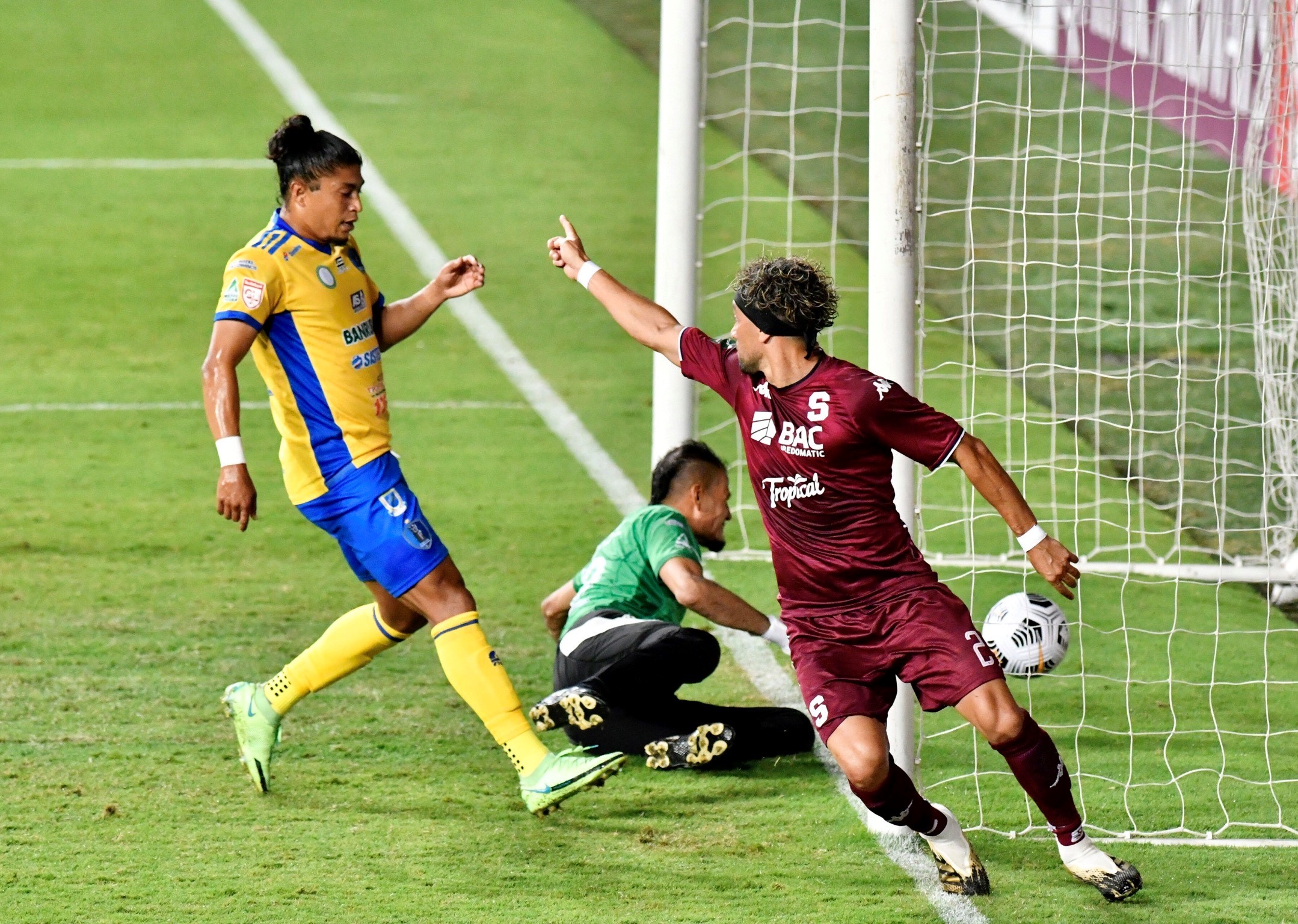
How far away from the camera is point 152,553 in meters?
7.27

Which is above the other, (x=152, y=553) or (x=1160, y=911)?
(x=152, y=553)

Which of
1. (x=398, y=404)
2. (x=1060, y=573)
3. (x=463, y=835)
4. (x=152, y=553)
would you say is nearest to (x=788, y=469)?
(x=1060, y=573)

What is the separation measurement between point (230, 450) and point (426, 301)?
0.81 meters

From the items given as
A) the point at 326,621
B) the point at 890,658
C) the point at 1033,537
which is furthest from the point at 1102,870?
the point at 326,621

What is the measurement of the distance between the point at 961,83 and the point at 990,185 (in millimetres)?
3264

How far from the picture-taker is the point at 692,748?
5188 mm

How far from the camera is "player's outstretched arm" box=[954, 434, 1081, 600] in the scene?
4.13 metres

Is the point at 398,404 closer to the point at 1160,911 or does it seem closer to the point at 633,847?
the point at 633,847

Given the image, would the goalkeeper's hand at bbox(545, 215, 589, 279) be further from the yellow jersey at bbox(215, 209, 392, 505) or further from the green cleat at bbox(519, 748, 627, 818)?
the green cleat at bbox(519, 748, 627, 818)

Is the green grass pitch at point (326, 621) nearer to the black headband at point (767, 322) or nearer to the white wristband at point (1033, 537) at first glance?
the white wristband at point (1033, 537)

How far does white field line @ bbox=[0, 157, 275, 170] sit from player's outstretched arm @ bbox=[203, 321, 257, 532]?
10091 mm

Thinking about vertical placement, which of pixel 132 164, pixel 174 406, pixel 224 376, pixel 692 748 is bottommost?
pixel 692 748

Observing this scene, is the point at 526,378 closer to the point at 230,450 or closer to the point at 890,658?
the point at 230,450

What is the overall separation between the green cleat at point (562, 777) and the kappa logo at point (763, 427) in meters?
0.95
